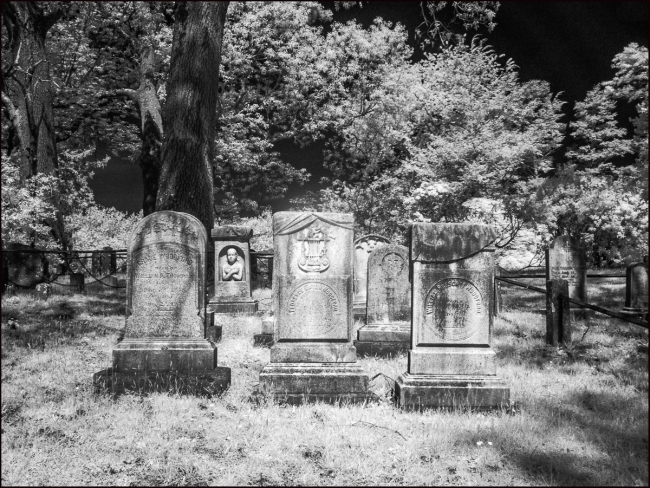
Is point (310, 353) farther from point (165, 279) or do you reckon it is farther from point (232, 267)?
point (232, 267)

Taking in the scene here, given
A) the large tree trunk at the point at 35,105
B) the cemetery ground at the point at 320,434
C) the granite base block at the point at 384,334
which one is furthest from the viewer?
the large tree trunk at the point at 35,105

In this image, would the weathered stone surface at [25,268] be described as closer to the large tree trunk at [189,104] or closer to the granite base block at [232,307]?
the large tree trunk at [189,104]

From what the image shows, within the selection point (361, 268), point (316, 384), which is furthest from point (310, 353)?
point (361, 268)

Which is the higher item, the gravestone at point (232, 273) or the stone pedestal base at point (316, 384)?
the gravestone at point (232, 273)

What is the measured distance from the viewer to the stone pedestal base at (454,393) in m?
5.21

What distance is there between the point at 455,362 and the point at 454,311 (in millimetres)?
535

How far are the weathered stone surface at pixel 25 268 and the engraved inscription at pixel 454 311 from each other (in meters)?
10.8

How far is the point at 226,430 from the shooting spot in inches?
180

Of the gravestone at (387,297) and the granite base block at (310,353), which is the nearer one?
the granite base block at (310,353)

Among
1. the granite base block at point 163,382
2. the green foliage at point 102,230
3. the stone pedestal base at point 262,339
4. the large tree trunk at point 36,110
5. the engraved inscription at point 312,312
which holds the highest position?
the large tree trunk at point 36,110

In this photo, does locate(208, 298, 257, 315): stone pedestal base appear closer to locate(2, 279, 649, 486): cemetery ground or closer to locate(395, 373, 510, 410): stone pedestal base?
locate(2, 279, 649, 486): cemetery ground

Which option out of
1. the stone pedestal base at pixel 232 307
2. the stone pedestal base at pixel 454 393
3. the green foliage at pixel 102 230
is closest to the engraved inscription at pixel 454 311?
the stone pedestal base at pixel 454 393

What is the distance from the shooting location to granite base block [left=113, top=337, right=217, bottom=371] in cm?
598

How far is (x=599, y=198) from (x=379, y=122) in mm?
19845
